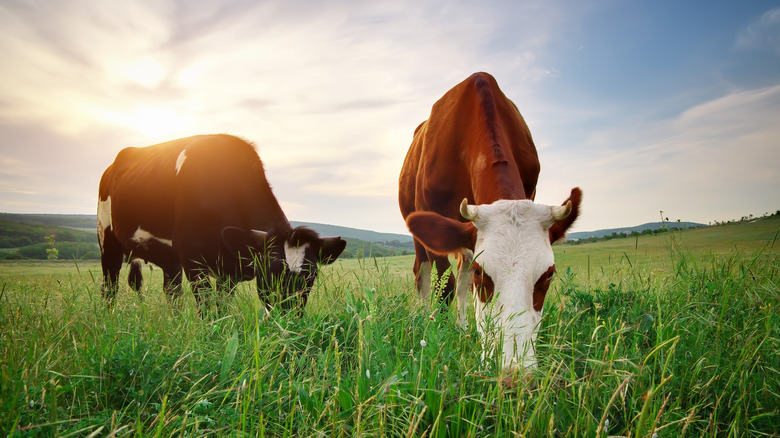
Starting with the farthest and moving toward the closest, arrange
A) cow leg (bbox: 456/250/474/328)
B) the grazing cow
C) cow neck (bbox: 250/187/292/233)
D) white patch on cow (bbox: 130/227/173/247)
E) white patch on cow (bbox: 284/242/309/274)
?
white patch on cow (bbox: 130/227/173/247) → cow neck (bbox: 250/187/292/233) → white patch on cow (bbox: 284/242/309/274) → cow leg (bbox: 456/250/474/328) → the grazing cow

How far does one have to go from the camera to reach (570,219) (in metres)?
3.39

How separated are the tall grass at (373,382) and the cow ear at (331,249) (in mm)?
2089

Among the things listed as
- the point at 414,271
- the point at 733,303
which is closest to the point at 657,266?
the point at 733,303

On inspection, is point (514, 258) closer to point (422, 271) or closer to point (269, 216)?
point (422, 271)

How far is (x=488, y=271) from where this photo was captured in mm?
2711

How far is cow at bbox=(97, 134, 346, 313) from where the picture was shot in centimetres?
507

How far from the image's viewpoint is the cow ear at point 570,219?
11.0ft

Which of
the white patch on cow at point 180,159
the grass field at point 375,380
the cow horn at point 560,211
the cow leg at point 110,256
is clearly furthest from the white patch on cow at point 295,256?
the cow leg at point 110,256

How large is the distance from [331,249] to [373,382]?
12.2ft

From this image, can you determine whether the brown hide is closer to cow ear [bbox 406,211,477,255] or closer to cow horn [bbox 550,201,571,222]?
cow ear [bbox 406,211,477,255]

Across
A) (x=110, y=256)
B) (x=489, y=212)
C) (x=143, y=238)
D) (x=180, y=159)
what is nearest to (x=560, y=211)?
(x=489, y=212)

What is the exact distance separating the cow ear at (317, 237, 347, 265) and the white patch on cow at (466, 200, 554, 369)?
2.80 metres

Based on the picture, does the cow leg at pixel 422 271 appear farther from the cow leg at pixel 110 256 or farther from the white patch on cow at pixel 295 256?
the cow leg at pixel 110 256

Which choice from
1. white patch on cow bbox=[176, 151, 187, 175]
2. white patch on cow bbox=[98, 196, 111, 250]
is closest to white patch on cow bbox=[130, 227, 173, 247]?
white patch on cow bbox=[176, 151, 187, 175]
